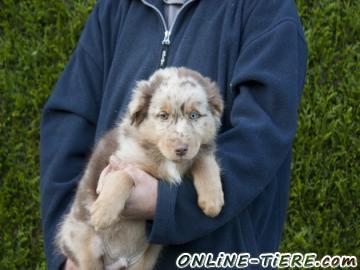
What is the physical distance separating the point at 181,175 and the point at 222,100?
332 millimetres

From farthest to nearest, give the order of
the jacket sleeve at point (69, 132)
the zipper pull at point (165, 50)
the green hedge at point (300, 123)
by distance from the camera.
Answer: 1. the green hedge at point (300, 123)
2. the jacket sleeve at point (69, 132)
3. the zipper pull at point (165, 50)

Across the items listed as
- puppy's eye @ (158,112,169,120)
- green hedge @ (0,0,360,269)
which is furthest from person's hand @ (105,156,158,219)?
green hedge @ (0,0,360,269)

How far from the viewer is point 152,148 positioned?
8.19 ft

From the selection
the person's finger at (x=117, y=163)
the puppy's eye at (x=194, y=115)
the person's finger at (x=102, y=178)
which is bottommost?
the person's finger at (x=102, y=178)

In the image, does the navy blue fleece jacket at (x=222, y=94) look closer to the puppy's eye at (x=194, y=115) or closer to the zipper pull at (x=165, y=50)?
the zipper pull at (x=165, y=50)

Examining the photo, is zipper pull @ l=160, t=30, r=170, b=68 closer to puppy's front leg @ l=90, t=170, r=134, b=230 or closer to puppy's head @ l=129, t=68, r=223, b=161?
puppy's head @ l=129, t=68, r=223, b=161

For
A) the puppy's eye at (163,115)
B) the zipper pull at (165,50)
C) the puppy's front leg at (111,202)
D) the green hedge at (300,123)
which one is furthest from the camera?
the green hedge at (300,123)

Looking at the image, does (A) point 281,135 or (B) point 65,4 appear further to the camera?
(B) point 65,4

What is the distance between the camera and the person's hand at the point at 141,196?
7.71 ft

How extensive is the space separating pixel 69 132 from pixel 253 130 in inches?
36.2

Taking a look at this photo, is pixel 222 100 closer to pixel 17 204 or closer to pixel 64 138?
pixel 64 138

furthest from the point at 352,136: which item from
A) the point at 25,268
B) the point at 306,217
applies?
the point at 25,268

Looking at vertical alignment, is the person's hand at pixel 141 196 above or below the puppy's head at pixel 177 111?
below

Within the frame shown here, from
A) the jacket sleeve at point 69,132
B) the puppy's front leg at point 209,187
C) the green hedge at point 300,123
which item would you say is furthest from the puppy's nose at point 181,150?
the green hedge at point 300,123
